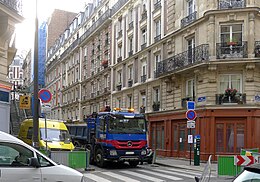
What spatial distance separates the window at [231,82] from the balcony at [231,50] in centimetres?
125

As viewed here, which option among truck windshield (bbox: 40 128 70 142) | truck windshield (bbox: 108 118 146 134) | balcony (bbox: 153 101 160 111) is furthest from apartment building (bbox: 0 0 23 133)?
balcony (bbox: 153 101 160 111)

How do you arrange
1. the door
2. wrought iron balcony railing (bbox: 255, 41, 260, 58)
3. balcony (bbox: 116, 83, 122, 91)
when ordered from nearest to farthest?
the door
wrought iron balcony railing (bbox: 255, 41, 260, 58)
balcony (bbox: 116, 83, 122, 91)

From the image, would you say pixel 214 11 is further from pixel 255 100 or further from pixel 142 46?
pixel 142 46

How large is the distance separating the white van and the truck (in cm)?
1067

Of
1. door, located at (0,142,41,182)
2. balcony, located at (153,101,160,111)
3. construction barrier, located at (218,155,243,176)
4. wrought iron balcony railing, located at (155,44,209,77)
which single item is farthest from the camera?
balcony, located at (153,101,160,111)

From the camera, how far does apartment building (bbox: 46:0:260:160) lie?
23.5m

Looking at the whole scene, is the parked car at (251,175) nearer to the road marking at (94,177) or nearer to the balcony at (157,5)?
the road marking at (94,177)

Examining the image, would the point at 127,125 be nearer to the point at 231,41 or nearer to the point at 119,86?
the point at 231,41

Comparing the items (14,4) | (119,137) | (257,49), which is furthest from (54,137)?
(257,49)

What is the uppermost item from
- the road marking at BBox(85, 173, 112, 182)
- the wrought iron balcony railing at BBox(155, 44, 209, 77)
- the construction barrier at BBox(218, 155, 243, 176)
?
the wrought iron balcony railing at BBox(155, 44, 209, 77)

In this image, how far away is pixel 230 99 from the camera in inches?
937

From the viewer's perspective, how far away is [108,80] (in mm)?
42969

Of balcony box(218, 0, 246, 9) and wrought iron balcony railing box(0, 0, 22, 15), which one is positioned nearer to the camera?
wrought iron balcony railing box(0, 0, 22, 15)

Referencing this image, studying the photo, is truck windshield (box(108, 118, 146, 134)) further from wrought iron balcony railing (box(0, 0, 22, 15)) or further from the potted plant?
the potted plant
